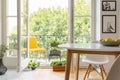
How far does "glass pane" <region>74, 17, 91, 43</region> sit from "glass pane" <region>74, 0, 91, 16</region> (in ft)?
0.44

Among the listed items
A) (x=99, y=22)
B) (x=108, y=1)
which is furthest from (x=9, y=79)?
(x=108, y=1)

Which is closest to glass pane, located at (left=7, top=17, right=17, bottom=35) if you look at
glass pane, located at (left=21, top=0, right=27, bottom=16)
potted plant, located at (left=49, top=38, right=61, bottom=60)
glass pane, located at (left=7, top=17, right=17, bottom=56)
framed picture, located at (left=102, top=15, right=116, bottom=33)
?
glass pane, located at (left=7, top=17, right=17, bottom=56)

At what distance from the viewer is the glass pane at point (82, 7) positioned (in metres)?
5.77

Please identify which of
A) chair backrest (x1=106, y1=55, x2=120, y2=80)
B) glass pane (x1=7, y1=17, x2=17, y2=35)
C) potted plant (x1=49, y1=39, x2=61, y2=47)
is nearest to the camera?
chair backrest (x1=106, y1=55, x2=120, y2=80)

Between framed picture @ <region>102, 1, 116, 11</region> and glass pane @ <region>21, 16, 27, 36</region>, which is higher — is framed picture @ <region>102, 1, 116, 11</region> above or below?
above

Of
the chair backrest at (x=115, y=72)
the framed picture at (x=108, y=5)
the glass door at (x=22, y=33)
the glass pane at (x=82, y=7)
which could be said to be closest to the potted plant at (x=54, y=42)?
the glass door at (x=22, y=33)

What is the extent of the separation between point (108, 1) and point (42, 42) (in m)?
3.14

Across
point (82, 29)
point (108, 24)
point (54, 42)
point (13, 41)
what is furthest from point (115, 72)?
point (54, 42)

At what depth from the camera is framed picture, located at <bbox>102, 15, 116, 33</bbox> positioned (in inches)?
205

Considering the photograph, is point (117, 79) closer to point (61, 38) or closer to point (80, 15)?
point (80, 15)

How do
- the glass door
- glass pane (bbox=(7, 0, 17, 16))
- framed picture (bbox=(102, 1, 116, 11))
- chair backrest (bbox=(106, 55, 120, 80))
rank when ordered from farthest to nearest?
glass pane (bbox=(7, 0, 17, 16))
framed picture (bbox=(102, 1, 116, 11))
the glass door
chair backrest (bbox=(106, 55, 120, 80))

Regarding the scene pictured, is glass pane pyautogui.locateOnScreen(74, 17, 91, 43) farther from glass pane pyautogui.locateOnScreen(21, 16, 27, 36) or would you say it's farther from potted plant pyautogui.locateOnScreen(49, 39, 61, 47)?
glass pane pyautogui.locateOnScreen(21, 16, 27, 36)

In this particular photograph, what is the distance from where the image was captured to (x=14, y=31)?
5457mm

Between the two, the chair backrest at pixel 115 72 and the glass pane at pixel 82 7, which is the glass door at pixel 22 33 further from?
the chair backrest at pixel 115 72
